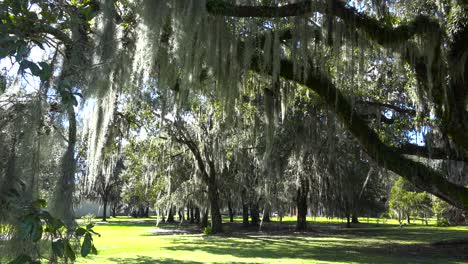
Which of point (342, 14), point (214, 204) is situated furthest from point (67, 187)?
point (214, 204)

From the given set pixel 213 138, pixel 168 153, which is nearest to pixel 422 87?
pixel 213 138

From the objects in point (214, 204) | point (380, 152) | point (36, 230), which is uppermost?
point (380, 152)

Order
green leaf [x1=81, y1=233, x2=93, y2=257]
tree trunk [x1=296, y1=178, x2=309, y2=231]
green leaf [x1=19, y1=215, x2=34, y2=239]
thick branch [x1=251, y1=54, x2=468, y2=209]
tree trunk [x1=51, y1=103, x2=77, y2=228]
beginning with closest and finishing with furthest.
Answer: green leaf [x1=19, y1=215, x2=34, y2=239] < green leaf [x1=81, y1=233, x2=93, y2=257] < tree trunk [x1=51, y1=103, x2=77, y2=228] < thick branch [x1=251, y1=54, x2=468, y2=209] < tree trunk [x1=296, y1=178, x2=309, y2=231]

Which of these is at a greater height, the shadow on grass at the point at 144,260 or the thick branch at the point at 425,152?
the thick branch at the point at 425,152

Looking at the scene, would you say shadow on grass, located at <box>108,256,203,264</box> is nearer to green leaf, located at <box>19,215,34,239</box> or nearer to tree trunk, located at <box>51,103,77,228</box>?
tree trunk, located at <box>51,103,77,228</box>

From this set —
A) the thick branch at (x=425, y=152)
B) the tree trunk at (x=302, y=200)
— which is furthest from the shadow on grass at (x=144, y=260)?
the tree trunk at (x=302, y=200)

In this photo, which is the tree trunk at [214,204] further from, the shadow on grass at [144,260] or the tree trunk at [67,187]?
the tree trunk at [67,187]

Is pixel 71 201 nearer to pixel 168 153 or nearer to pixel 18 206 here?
pixel 18 206

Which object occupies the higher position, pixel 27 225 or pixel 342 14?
pixel 342 14

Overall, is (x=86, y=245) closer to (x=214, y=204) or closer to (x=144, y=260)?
(x=144, y=260)

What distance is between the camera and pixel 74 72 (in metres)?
2.61

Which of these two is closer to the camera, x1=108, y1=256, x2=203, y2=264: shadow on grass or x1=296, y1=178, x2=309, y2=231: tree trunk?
x1=108, y1=256, x2=203, y2=264: shadow on grass

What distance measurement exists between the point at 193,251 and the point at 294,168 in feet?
19.9

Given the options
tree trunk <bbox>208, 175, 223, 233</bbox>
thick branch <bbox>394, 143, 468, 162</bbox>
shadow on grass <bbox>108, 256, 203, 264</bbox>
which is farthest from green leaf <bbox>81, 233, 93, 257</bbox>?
tree trunk <bbox>208, 175, 223, 233</bbox>
